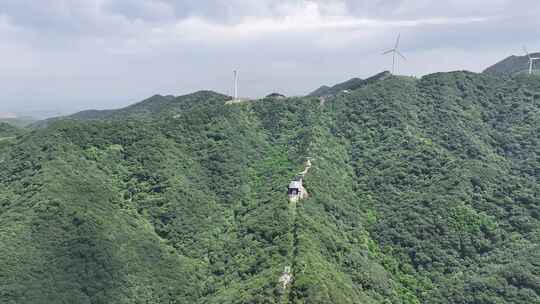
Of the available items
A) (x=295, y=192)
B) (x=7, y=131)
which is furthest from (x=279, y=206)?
(x=7, y=131)

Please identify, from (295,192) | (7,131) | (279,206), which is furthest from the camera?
(7,131)

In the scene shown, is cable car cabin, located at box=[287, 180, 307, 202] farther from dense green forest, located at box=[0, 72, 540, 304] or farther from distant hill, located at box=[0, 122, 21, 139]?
distant hill, located at box=[0, 122, 21, 139]

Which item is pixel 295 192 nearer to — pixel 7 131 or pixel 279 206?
pixel 279 206

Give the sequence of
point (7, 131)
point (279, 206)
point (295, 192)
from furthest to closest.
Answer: point (7, 131) < point (295, 192) < point (279, 206)

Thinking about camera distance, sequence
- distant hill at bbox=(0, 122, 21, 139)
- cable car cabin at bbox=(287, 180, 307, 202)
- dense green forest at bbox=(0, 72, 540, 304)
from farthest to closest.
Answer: distant hill at bbox=(0, 122, 21, 139) < cable car cabin at bbox=(287, 180, 307, 202) < dense green forest at bbox=(0, 72, 540, 304)

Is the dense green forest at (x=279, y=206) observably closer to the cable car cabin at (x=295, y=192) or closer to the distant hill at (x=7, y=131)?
the cable car cabin at (x=295, y=192)

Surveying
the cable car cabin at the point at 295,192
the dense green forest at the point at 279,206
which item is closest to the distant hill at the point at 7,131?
the dense green forest at the point at 279,206

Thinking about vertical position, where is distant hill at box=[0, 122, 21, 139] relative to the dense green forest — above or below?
above

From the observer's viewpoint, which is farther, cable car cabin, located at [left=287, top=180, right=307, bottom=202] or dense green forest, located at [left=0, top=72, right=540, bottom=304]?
cable car cabin, located at [left=287, top=180, right=307, bottom=202]

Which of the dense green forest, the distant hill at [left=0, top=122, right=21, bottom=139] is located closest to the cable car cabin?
the dense green forest
